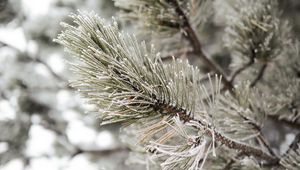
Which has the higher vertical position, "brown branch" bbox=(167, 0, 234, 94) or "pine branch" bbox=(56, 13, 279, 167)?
"brown branch" bbox=(167, 0, 234, 94)

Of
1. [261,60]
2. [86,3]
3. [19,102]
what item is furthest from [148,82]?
[86,3]

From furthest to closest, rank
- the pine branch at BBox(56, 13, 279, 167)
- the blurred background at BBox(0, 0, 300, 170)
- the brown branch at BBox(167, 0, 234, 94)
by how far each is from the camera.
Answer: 1. the blurred background at BBox(0, 0, 300, 170)
2. the brown branch at BBox(167, 0, 234, 94)
3. the pine branch at BBox(56, 13, 279, 167)

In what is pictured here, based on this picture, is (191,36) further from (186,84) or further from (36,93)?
(36,93)

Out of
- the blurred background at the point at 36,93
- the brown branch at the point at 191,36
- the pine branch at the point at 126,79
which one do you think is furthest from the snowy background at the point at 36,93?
the pine branch at the point at 126,79

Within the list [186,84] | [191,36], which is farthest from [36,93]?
[186,84]

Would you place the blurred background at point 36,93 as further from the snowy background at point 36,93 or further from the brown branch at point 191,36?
the brown branch at point 191,36

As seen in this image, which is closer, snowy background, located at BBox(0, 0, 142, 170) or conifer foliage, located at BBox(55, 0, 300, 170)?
conifer foliage, located at BBox(55, 0, 300, 170)

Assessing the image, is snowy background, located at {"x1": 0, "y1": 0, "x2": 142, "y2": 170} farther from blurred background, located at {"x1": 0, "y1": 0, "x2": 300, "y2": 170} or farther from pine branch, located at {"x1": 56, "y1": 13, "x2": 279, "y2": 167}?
pine branch, located at {"x1": 56, "y1": 13, "x2": 279, "y2": 167}

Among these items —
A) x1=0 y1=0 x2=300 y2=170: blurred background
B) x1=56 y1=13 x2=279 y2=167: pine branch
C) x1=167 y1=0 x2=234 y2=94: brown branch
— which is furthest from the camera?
x1=0 y1=0 x2=300 y2=170: blurred background

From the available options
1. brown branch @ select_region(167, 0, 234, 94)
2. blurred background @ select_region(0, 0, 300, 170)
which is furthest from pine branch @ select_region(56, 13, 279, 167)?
blurred background @ select_region(0, 0, 300, 170)
